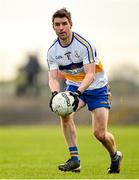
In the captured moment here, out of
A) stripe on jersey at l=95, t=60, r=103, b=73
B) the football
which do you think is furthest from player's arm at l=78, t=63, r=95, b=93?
stripe on jersey at l=95, t=60, r=103, b=73

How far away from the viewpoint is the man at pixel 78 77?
37.6 ft

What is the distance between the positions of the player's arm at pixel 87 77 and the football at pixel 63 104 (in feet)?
0.84

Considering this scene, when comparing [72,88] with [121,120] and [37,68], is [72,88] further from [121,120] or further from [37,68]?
[37,68]

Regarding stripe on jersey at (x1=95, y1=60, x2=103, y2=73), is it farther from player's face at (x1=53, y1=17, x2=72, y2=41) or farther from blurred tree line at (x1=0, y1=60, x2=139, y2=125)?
blurred tree line at (x1=0, y1=60, x2=139, y2=125)

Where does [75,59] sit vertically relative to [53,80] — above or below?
above

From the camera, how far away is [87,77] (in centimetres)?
1143

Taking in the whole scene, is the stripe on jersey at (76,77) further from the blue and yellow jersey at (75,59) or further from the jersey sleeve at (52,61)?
the jersey sleeve at (52,61)

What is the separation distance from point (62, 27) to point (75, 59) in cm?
59

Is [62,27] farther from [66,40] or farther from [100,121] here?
[100,121]

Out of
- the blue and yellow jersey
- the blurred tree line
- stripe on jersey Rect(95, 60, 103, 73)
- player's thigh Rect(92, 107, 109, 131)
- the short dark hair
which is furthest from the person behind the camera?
the blurred tree line

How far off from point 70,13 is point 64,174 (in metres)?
2.56

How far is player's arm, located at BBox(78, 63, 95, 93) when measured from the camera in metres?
11.4

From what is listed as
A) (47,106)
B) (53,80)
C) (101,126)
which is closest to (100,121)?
(101,126)

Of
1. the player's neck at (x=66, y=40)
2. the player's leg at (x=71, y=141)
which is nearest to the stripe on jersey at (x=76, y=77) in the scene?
the player's leg at (x=71, y=141)
